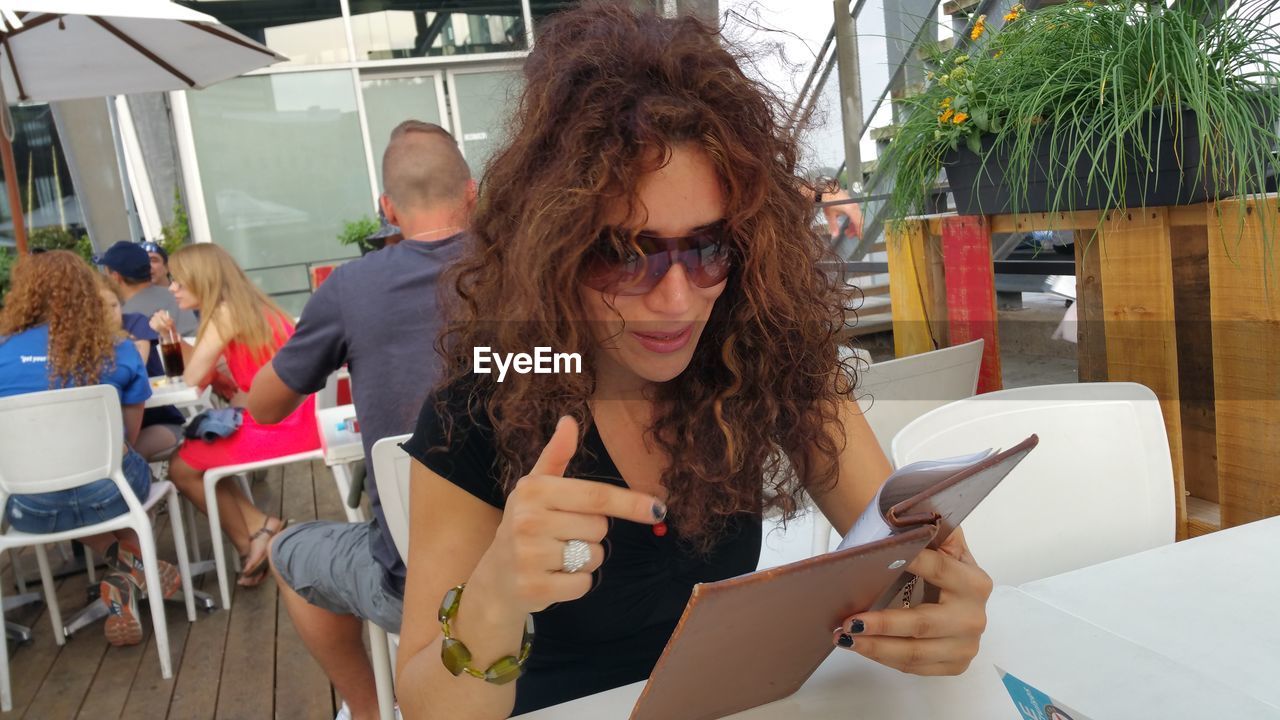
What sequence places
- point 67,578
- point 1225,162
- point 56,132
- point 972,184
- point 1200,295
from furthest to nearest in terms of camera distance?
1. point 56,132
2. point 67,578
3. point 972,184
4. point 1200,295
5. point 1225,162

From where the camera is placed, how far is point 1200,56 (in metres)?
1.68

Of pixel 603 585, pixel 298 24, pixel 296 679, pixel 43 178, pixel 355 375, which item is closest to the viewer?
pixel 603 585

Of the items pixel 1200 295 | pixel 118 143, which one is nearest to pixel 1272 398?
pixel 1200 295

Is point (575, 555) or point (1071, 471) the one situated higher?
point (575, 555)

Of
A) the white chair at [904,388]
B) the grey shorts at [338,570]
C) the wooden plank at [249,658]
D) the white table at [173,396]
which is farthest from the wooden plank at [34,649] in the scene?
the white chair at [904,388]

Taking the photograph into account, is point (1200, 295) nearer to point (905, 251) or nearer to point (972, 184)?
point (972, 184)

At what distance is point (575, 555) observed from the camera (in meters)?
0.84

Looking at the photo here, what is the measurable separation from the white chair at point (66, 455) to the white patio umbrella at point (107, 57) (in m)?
1.74

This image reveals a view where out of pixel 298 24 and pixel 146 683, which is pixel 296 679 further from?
pixel 298 24

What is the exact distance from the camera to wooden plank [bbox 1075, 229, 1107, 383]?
2150mm

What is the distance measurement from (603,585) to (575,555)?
1.38 ft

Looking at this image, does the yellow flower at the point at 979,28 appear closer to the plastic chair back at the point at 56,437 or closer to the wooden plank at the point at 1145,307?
the wooden plank at the point at 1145,307

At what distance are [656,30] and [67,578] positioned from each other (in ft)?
13.8

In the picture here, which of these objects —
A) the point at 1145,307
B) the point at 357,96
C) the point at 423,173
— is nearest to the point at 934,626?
the point at 1145,307
